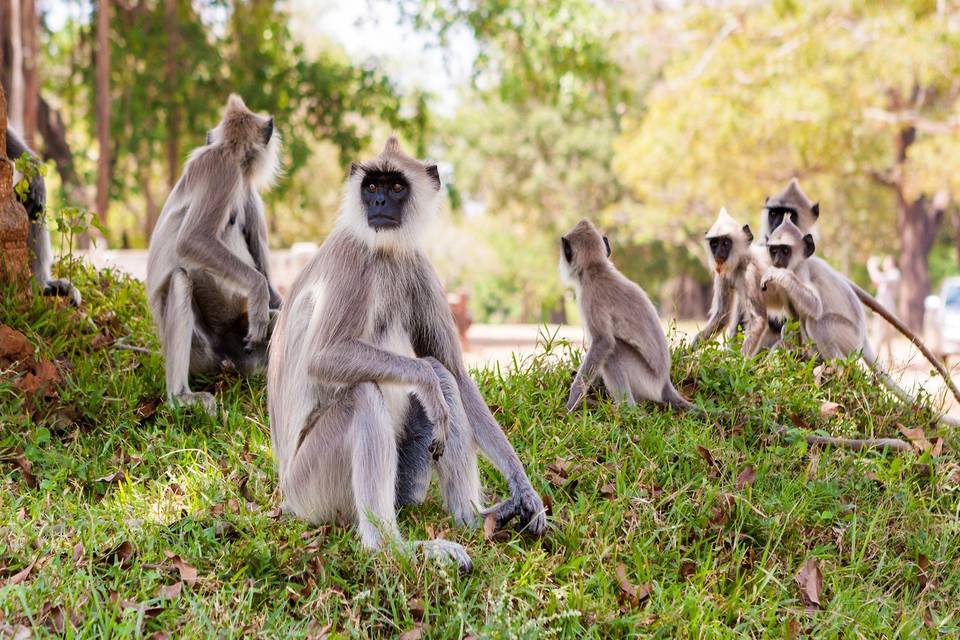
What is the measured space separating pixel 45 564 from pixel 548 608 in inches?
66.2

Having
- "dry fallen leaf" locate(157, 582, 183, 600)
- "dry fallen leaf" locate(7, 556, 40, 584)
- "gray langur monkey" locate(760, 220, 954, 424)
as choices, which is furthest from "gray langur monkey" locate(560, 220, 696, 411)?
"dry fallen leaf" locate(7, 556, 40, 584)

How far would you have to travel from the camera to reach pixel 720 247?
5.85 m

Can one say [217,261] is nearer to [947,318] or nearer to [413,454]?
[413,454]

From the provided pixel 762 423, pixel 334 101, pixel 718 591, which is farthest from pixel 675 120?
pixel 718 591

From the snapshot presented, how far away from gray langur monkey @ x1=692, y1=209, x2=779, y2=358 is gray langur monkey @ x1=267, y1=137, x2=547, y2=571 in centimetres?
242

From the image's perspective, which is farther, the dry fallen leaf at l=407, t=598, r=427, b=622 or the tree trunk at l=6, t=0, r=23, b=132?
the tree trunk at l=6, t=0, r=23, b=132

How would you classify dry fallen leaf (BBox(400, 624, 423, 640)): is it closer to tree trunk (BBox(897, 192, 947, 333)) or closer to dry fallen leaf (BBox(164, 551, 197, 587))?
dry fallen leaf (BBox(164, 551, 197, 587))

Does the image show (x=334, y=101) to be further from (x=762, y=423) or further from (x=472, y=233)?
(x=472, y=233)

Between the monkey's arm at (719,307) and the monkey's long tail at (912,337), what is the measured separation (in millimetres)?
933

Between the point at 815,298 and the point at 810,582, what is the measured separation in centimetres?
253

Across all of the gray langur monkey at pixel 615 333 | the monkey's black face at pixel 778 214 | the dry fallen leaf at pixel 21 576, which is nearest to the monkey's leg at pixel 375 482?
the dry fallen leaf at pixel 21 576

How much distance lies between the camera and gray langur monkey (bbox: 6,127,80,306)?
18.5ft

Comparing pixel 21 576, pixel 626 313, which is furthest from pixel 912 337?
pixel 21 576

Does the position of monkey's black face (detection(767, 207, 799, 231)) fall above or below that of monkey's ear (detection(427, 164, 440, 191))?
below
